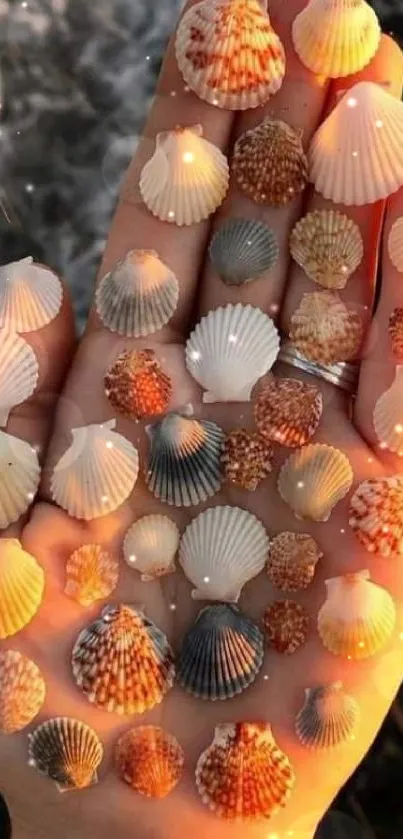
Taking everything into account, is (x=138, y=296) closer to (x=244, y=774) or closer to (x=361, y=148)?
(x=361, y=148)

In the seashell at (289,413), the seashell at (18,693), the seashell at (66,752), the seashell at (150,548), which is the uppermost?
the seashell at (289,413)

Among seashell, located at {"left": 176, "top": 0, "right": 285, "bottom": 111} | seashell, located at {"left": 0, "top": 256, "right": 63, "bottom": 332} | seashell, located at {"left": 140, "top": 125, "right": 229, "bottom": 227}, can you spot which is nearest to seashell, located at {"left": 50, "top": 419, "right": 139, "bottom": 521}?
seashell, located at {"left": 0, "top": 256, "right": 63, "bottom": 332}

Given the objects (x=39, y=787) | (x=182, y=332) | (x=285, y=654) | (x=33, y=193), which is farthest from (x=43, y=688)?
(x=33, y=193)

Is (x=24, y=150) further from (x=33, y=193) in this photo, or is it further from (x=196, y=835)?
(x=196, y=835)

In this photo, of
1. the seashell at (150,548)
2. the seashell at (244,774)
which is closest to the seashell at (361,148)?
the seashell at (150,548)

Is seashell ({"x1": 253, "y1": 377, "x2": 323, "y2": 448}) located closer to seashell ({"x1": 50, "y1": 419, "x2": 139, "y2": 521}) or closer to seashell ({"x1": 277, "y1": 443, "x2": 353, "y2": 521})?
seashell ({"x1": 277, "y1": 443, "x2": 353, "y2": 521})

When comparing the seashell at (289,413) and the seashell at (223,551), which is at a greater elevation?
the seashell at (289,413)

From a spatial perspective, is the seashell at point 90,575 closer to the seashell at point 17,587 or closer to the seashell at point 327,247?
the seashell at point 17,587

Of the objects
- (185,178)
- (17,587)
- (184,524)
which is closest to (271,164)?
(185,178)
